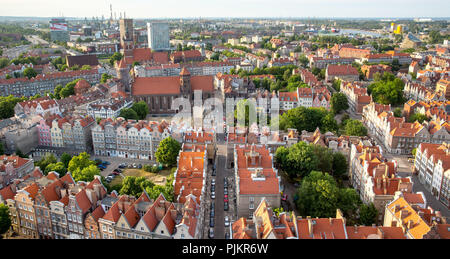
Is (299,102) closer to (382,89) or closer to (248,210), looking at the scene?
(382,89)

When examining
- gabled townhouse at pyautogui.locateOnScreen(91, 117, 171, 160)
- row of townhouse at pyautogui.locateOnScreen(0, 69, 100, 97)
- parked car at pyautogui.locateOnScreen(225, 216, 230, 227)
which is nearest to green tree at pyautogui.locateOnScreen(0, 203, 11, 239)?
parked car at pyautogui.locateOnScreen(225, 216, 230, 227)

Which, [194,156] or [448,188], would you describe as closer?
[448,188]

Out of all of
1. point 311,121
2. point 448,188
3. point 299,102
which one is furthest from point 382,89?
point 448,188

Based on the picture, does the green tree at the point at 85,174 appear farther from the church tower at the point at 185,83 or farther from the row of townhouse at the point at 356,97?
the row of townhouse at the point at 356,97

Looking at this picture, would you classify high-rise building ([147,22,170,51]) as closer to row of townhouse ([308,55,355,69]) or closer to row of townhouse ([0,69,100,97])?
row of townhouse ([0,69,100,97])

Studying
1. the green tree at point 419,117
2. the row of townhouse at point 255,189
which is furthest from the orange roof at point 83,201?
the green tree at point 419,117
